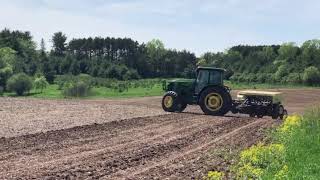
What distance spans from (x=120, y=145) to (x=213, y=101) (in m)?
11.0

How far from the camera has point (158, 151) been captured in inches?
538

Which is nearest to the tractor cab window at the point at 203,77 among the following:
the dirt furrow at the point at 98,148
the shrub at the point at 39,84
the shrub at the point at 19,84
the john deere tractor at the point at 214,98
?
the john deere tractor at the point at 214,98

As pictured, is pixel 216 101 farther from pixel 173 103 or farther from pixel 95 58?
pixel 95 58

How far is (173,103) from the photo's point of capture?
26141 millimetres

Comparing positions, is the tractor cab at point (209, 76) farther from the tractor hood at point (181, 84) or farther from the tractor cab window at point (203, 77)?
the tractor hood at point (181, 84)

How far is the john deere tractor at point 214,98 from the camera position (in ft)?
81.7

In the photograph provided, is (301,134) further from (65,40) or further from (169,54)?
(65,40)

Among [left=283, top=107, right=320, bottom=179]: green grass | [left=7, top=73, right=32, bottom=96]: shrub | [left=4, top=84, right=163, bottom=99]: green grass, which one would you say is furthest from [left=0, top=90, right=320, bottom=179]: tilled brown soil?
[left=7, top=73, right=32, bottom=96]: shrub

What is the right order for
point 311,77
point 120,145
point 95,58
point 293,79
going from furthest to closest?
1. point 95,58
2. point 293,79
3. point 311,77
4. point 120,145

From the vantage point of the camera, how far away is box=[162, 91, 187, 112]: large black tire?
26.1 meters

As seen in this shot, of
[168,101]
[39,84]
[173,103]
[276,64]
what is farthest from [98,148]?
[276,64]

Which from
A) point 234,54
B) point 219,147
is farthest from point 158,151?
point 234,54

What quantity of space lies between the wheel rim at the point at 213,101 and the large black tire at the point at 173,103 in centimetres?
163

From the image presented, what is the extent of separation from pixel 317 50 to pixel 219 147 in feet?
243
